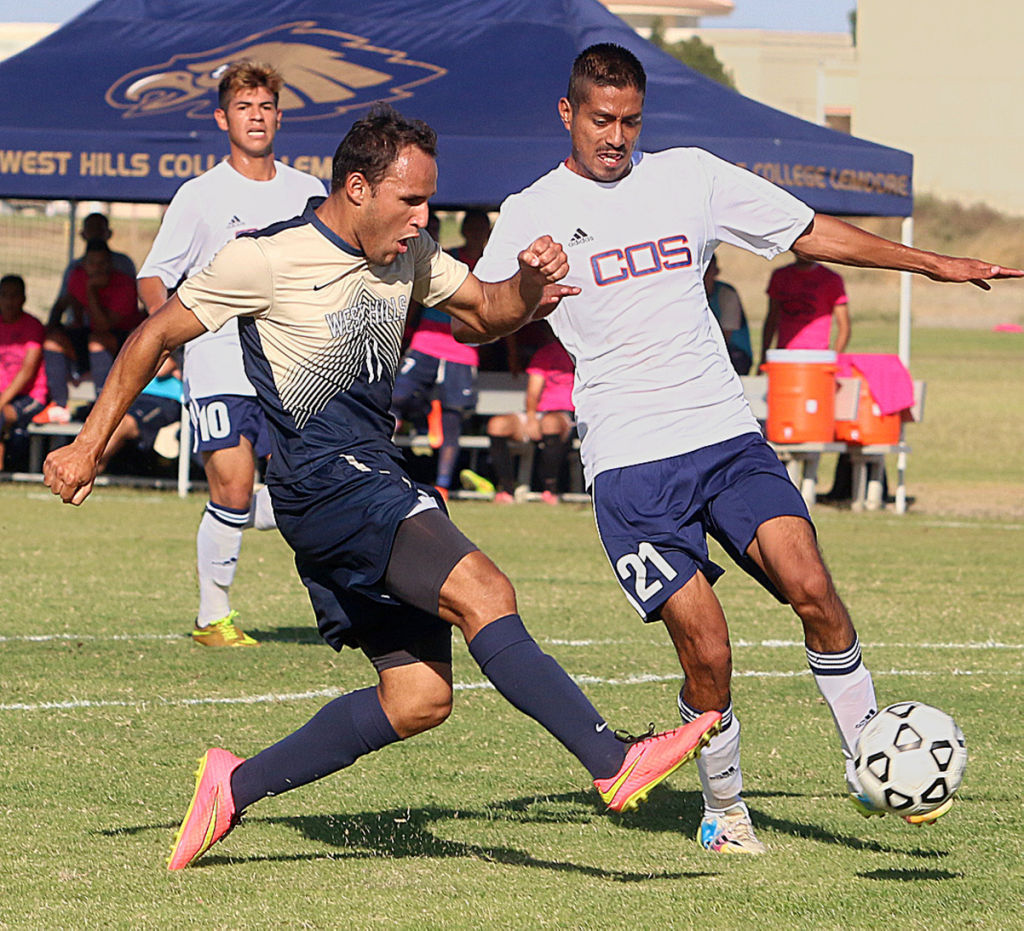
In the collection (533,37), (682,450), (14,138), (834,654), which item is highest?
(533,37)

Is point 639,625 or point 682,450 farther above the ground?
point 682,450

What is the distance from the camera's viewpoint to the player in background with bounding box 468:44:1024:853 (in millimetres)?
4883

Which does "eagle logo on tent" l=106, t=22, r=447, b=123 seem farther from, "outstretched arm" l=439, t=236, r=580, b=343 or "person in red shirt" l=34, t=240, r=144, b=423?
"outstretched arm" l=439, t=236, r=580, b=343

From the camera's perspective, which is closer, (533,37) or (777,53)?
(533,37)

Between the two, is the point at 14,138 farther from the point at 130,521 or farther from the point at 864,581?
the point at 864,581

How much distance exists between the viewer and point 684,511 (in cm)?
500

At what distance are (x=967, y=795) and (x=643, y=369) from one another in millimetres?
1681

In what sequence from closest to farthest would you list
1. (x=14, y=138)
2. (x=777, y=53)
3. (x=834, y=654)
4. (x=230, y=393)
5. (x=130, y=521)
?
(x=834, y=654) < (x=230, y=393) < (x=130, y=521) < (x=14, y=138) < (x=777, y=53)

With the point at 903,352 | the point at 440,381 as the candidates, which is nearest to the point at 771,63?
the point at 903,352

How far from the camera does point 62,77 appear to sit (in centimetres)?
1505

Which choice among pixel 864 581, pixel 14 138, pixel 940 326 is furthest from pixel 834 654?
pixel 940 326

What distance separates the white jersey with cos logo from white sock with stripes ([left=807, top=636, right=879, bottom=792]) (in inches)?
27.4

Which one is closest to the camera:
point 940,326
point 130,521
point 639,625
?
point 639,625

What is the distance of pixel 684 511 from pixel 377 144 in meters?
1.34
